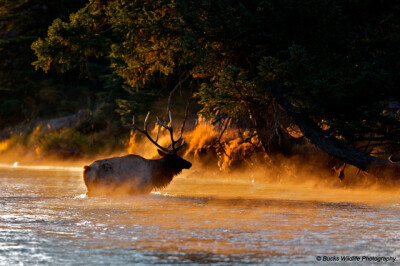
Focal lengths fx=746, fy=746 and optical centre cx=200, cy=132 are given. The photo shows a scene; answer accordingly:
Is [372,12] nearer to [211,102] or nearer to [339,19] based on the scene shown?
[339,19]

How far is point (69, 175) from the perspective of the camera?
73.5 ft

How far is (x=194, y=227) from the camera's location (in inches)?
390

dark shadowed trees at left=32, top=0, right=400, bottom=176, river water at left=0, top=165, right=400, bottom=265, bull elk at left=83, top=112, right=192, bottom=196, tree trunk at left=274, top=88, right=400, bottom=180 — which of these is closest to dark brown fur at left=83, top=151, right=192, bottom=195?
bull elk at left=83, top=112, right=192, bottom=196

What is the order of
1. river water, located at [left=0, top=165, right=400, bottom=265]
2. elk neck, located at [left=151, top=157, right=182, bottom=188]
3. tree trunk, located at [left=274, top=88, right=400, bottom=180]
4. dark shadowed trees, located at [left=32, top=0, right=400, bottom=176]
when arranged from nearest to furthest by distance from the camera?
river water, located at [left=0, top=165, right=400, bottom=265]
dark shadowed trees, located at [left=32, top=0, right=400, bottom=176]
elk neck, located at [left=151, top=157, right=182, bottom=188]
tree trunk, located at [left=274, top=88, right=400, bottom=180]

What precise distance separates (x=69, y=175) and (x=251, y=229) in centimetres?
1346

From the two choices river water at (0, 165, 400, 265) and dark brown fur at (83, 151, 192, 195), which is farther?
dark brown fur at (83, 151, 192, 195)

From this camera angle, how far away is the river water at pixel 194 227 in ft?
25.5

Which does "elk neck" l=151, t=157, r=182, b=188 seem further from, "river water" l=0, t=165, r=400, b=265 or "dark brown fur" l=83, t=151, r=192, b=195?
"river water" l=0, t=165, r=400, b=265

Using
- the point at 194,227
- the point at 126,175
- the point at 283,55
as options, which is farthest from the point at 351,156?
the point at 194,227

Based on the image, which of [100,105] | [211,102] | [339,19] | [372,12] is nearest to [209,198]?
[211,102]

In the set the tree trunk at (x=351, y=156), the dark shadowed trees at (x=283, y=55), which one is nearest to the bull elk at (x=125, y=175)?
the dark shadowed trees at (x=283, y=55)

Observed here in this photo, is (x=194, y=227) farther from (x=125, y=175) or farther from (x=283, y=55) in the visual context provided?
(x=283, y=55)

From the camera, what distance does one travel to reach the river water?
7770mm

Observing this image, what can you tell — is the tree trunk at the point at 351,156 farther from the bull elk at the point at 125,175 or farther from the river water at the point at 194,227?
the bull elk at the point at 125,175
